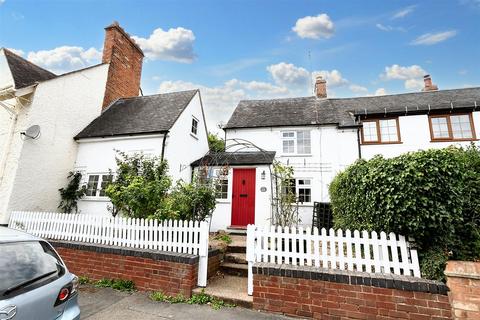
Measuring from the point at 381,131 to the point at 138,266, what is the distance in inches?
559

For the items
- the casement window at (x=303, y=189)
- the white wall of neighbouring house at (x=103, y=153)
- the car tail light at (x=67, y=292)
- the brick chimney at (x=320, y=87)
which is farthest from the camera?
A: the brick chimney at (x=320, y=87)

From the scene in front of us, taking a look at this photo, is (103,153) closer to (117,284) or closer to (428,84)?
(117,284)

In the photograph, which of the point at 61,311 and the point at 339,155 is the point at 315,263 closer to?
the point at 61,311

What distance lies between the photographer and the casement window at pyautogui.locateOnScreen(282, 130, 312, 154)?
1347 cm

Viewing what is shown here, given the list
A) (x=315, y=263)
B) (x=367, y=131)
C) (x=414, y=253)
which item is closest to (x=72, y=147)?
(x=315, y=263)

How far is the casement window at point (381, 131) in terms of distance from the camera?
13258 mm

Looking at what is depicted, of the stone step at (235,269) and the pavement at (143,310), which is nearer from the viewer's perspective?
the pavement at (143,310)

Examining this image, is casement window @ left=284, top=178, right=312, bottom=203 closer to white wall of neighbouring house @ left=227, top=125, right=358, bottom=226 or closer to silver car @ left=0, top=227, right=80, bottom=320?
white wall of neighbouring house @ left=227, top=125, right=358, bottom=226

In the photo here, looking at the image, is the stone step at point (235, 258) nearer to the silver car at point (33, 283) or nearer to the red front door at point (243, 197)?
the silver car at point (33, 283)

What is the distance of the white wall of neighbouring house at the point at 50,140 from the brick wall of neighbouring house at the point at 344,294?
10674 millimetres

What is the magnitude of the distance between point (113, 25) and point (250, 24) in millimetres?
9261

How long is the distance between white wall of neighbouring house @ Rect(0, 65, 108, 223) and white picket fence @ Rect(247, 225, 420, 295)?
10.4 m

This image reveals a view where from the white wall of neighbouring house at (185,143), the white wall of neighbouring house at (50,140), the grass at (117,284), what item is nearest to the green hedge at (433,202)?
the grass at (117,284)

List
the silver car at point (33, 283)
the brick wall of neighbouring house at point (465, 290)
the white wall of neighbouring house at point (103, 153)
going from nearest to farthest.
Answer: the silver car at point (33, 283), the brick wall of neighbouring house at point (465, 290), the white wall of neighbouring house at point (103, 153)
